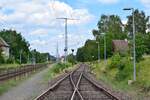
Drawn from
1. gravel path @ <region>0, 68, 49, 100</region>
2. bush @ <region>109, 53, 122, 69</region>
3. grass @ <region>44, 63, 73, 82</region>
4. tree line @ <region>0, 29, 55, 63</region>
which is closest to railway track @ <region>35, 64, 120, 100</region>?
gravel path @ <region>0, 68, 49, 100</region>

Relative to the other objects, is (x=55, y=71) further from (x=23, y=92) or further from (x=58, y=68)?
(x=23, y=92)

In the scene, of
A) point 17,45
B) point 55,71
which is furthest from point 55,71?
point 17,45

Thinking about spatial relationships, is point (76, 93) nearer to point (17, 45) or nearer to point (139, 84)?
point (139, 84)

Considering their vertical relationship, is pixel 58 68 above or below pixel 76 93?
above

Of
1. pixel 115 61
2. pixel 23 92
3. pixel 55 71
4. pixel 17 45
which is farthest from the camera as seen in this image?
pixel 17 45

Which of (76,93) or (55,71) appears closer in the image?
(76,93)

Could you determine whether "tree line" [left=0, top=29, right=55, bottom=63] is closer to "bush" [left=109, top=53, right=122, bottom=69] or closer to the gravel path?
"bush" [left=109, top=53, right=122, bottom=69]

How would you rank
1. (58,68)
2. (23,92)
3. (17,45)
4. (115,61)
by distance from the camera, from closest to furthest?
1. (23,92)
2. (115,61)
3. (58,68)
4. (17,45)

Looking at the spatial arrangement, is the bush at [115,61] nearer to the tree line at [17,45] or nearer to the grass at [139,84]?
the grass at [139,84]

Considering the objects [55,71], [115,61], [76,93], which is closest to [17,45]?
[55,71]

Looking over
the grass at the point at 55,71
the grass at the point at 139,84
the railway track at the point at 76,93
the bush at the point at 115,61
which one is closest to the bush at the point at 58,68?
the grass at the point at 55,71

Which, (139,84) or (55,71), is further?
(55,71)

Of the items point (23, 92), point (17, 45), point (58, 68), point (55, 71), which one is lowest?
point (23, 92)

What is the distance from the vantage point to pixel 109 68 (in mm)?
68125
